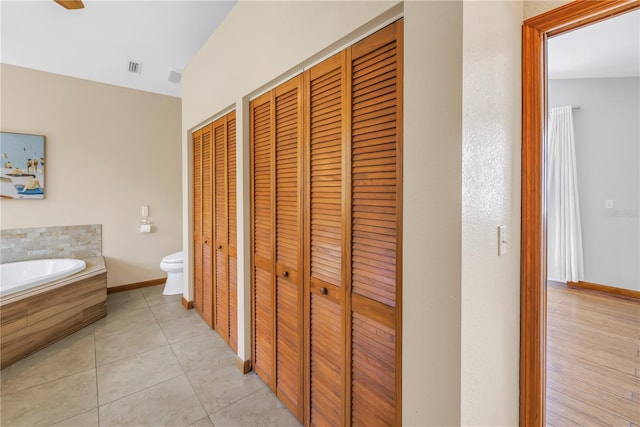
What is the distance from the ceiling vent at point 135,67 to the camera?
307 centimetres

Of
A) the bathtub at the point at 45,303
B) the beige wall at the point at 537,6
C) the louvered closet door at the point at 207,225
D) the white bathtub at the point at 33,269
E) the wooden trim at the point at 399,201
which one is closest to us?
the wooden trim at the point at 399,201

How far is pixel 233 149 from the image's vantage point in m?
2.25

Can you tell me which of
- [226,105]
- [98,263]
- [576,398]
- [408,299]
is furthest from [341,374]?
[98,263]

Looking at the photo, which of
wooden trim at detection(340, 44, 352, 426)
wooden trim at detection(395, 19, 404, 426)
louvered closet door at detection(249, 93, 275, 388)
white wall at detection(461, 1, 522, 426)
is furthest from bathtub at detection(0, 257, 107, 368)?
white wall at detection(461, 1, 522, 426)

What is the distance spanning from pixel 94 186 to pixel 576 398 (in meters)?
4.96

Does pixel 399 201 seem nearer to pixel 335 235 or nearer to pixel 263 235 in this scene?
pixel 335 235

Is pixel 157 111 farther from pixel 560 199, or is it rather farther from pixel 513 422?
pixel 560 199

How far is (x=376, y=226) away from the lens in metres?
1.12

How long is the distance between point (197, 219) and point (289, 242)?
72.8 inches

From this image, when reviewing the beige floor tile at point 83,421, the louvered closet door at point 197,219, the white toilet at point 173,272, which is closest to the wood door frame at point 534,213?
Result: the beige floor tile at point 83,421

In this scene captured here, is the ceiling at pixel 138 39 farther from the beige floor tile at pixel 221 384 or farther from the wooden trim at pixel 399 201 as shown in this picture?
the beige floor tile at pixel 221 384

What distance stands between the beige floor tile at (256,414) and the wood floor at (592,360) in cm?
145

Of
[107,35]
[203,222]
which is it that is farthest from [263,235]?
[107,35]

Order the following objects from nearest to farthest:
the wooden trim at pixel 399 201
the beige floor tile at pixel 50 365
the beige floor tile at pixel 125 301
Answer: the wooden trim at pixel 399 201, the beige floor tile at pixel 50 365, the beige floor tile at pixel 125 301
